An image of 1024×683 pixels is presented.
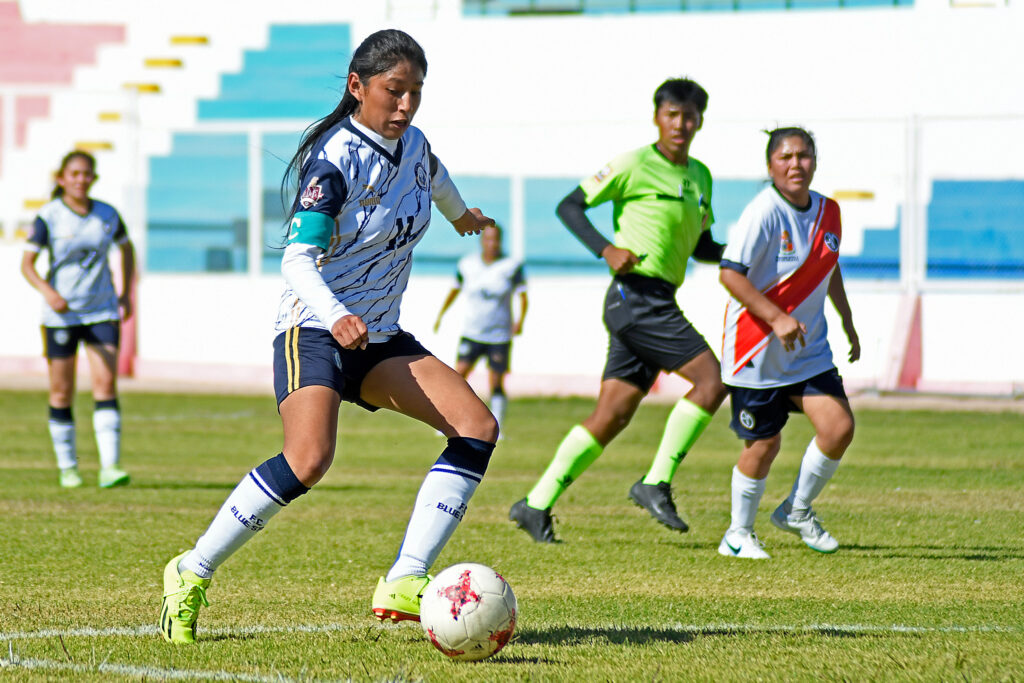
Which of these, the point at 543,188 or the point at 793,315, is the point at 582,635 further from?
the point at 543,188

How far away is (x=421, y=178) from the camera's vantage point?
5.15m

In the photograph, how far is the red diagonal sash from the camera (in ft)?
22.8

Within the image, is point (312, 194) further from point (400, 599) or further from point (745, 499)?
point (745, 499)

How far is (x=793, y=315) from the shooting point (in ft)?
22.9

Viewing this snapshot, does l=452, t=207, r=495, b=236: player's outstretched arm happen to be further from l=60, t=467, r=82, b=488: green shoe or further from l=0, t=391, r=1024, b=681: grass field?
l=60, t=467, r=82, b=488: green shoe

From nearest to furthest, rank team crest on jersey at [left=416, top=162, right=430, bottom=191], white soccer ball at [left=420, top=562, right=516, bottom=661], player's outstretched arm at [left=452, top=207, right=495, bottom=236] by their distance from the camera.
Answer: white soccer ball at [left=420, top=562, right=516, bottom=661], team crest on jersey at [left=416, top=162, right=430, bottom=191], player's outstretched arm at [left=452, top=207, right=495, bottom=236]

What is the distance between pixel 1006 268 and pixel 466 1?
8579 millimetres

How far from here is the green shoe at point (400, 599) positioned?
190 inches

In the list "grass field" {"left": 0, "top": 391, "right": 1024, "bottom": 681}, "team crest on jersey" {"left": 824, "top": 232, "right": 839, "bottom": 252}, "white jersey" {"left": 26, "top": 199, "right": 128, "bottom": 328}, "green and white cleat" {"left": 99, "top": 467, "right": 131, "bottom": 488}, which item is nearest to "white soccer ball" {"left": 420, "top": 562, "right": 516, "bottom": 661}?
"grass field" {"left": 0, "top": 391, "right": 1024, "bottom": 681}

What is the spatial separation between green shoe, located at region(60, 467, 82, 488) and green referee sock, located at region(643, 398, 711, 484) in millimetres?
4032

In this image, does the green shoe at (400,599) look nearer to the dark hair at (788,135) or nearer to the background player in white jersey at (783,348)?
the background player in white jersey at (783,348)

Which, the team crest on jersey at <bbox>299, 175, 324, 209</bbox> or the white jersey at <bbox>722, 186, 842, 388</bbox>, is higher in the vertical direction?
the team crest on jersey at <bbox>299, 175, 324, 209</bbox>

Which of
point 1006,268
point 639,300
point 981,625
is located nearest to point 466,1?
point 1006,268

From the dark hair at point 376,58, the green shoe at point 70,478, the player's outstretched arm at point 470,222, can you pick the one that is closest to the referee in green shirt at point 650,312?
the player's outstretched arm at point 470,222
